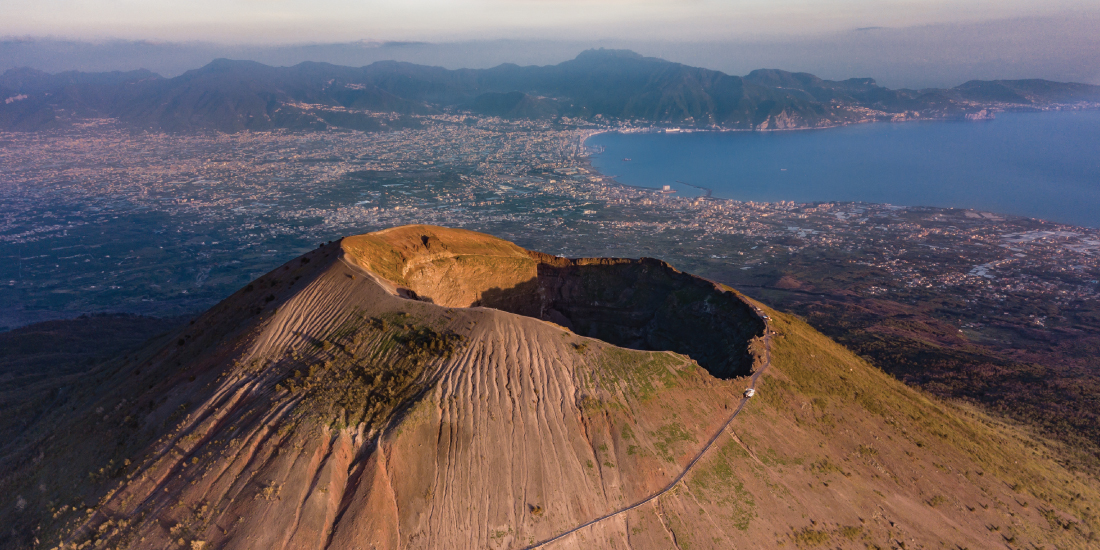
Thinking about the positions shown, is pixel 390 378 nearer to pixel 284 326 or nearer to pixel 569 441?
pixel 284 326

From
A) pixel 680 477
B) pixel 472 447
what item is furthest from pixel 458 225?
pixel 680 477

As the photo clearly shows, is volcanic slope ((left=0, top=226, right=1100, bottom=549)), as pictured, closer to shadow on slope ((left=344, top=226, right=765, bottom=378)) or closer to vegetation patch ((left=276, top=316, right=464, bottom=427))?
vegetation patch ((left=276, top=316, right=464, bottom=427))

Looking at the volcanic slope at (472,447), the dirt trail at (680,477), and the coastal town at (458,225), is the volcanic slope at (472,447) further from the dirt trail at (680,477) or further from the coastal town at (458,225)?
the coastal town at (458,225)

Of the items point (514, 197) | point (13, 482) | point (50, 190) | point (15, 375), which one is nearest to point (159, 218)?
point (50, 190)

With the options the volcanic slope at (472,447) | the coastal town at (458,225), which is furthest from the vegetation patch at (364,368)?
the coastal town at (458,225)

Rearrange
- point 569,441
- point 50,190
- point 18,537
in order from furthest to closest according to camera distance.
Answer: point 50,190, point 569,441, point 18,537

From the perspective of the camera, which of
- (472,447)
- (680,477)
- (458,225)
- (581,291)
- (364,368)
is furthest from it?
(458,225)

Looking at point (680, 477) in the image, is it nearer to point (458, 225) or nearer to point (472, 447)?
point (472, 447)

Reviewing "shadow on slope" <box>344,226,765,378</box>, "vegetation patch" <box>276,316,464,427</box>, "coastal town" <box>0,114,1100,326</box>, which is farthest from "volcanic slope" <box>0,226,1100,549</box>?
"coastal town" <box>0,114,1100,326</box>
